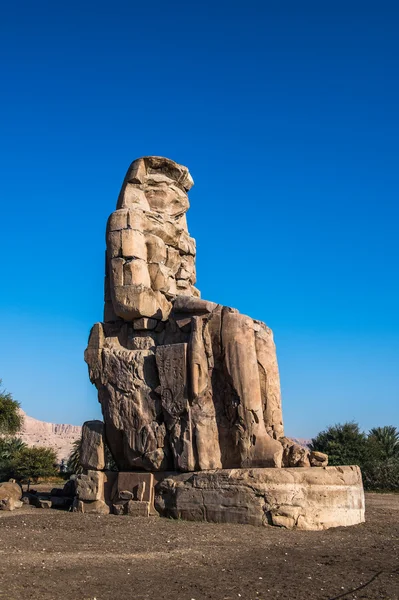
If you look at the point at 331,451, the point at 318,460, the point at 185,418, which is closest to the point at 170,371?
the point at 185,418

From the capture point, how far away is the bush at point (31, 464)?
74.9ft

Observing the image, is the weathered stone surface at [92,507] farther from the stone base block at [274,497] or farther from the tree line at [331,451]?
the tree line at [331,451]

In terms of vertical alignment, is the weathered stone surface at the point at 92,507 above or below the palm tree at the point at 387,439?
below

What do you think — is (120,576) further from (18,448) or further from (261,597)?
(18,448)

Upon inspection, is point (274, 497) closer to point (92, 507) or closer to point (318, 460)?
point (318, 460)

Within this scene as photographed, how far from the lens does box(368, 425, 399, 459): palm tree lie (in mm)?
23859

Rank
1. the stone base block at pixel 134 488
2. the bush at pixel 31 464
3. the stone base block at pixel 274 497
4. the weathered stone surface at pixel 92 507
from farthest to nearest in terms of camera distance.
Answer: the bush at pixel 31 464 → the weathered stone surface at pixel 92 507 → the stone base block at pixel 134 488 → the stone base block at pixel 274 497

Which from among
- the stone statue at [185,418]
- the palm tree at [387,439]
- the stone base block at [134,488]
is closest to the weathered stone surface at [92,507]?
the stone statue at [185,418]

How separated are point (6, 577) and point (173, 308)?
19.7 feet

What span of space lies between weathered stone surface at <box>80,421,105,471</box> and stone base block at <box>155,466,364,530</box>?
169 centimetres

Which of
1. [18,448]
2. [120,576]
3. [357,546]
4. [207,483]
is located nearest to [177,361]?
[207,483]

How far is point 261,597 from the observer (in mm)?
5195

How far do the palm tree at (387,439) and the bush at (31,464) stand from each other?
39.5 ft

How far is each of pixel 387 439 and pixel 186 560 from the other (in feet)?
63.0
